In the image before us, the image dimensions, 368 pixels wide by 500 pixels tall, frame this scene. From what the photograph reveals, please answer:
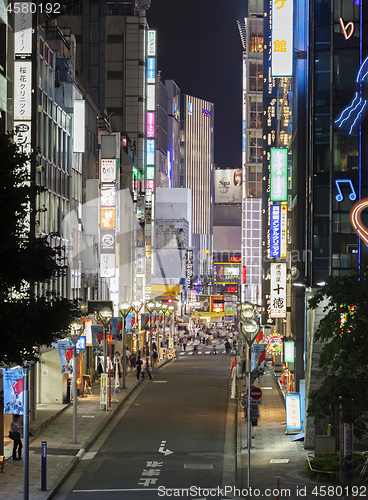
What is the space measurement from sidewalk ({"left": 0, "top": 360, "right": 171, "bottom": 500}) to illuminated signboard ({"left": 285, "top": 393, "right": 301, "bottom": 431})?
7299 mm

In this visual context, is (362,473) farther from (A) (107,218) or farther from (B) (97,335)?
(A) (107,218)

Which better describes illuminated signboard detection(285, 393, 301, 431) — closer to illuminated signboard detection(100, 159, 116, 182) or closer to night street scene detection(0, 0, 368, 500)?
night street scene detection(0, 0, 368, 500)

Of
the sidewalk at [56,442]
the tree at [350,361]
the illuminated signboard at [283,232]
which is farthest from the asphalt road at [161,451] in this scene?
the illuminated signboard at [283,232]

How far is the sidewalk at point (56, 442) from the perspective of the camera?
2050cm

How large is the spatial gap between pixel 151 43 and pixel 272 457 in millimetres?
72579

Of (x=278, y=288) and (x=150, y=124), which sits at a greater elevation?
(x=150, y=124)

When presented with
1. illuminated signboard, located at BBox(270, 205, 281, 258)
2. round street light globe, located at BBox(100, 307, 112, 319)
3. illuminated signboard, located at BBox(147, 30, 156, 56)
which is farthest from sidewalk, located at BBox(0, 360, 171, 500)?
illuminated signboard, located at BBox(147, 30, 156, 56)

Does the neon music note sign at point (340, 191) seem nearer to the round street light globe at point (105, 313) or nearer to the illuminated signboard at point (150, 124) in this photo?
the round street light globe at point (105, 313)

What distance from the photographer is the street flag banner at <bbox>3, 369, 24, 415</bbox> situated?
72.0 feet

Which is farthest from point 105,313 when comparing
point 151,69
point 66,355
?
point 151,69

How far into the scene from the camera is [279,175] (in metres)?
49.1

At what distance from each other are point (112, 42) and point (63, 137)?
166 ft

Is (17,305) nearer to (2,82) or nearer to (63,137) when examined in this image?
(2,82)

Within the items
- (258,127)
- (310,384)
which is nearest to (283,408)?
(310,384)
